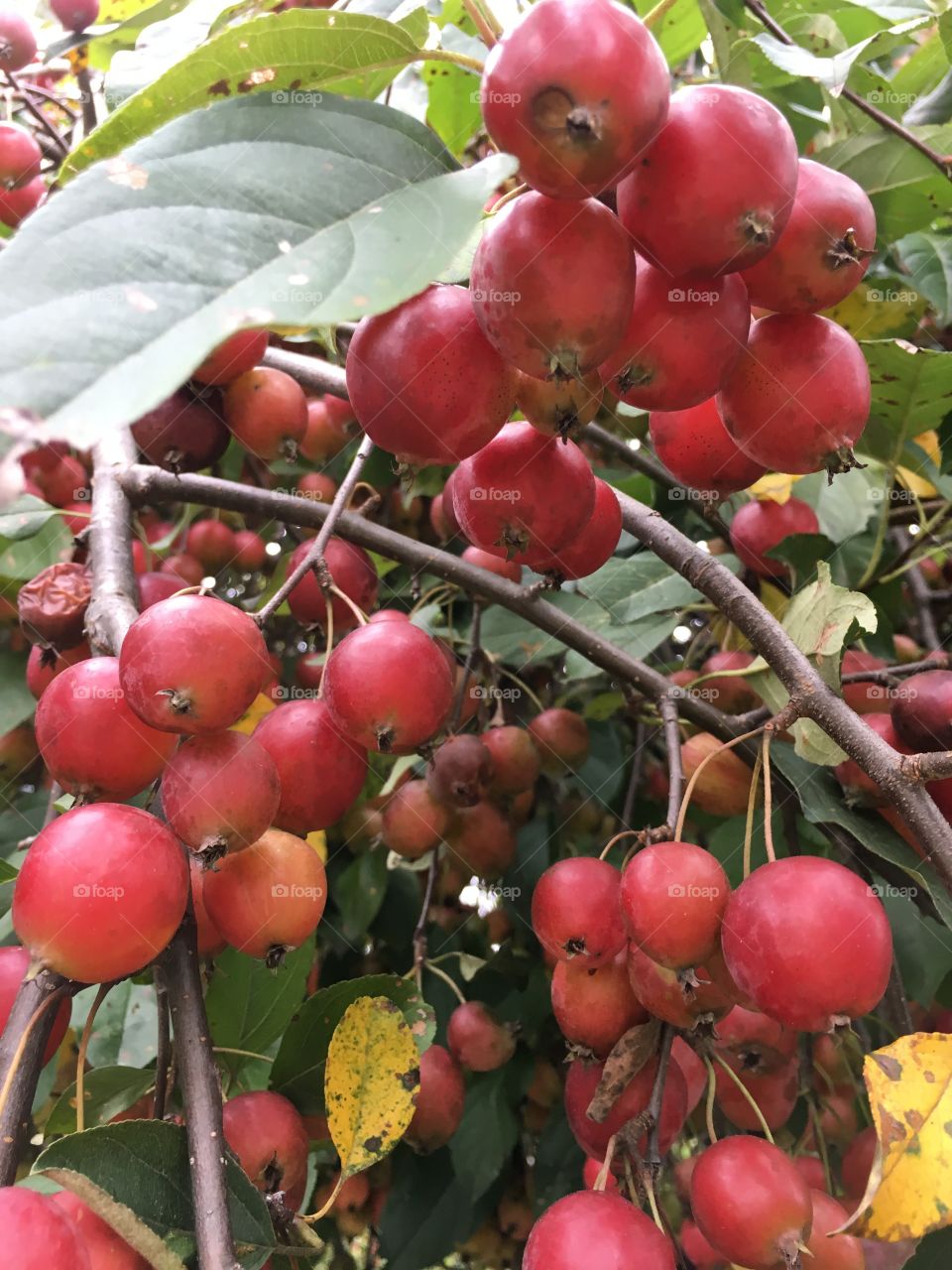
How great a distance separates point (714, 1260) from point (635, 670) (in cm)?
86

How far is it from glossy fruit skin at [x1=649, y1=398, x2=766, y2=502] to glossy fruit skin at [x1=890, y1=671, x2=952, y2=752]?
0.35 meters

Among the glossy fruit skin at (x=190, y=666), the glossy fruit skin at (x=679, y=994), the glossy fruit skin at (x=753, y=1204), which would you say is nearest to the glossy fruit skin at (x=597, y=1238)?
the glossy fruit skin at (x=753, y=1204)

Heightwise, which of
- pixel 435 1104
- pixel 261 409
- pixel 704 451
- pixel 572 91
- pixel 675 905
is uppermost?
pixel 572 91

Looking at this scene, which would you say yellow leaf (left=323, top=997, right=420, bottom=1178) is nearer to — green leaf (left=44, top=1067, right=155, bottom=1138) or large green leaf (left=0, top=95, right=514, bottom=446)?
green leaf (left=44, top=1067, right=155, bottom=1138)

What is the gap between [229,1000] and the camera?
1.30 m

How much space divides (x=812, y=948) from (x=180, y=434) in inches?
41.6

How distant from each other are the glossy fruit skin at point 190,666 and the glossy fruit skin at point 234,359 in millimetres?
514

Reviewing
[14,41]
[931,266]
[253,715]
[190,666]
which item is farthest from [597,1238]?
Answer: [14,41]

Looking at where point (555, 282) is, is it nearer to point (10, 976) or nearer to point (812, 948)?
point (812, 948)

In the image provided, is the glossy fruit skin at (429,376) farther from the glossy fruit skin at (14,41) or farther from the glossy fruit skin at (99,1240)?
the glossy fruit skin at (14,41)

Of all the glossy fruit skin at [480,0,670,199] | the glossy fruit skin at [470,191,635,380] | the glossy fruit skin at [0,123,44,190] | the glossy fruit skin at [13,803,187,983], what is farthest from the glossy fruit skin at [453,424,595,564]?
the glossy fruit skin at [0,123,44,190]

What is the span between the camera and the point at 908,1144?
80 cm

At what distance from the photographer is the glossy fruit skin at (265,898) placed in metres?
0.95

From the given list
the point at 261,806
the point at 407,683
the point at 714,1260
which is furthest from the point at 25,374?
the point at 714,1260
